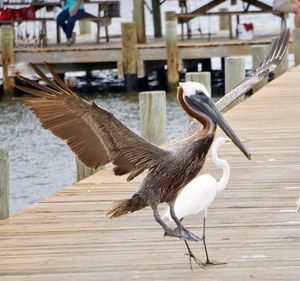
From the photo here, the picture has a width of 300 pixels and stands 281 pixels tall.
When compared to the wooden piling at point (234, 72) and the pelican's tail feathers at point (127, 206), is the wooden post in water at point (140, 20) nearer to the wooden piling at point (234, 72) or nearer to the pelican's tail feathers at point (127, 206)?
the wooden piling at point (234, 72)

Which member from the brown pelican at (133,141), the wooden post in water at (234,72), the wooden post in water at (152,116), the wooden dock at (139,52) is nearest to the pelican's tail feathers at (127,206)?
the brown pelican at (133,141)

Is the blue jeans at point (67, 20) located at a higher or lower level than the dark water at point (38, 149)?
higher

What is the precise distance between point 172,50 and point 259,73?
15.2 m

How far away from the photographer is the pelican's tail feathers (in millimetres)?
6875

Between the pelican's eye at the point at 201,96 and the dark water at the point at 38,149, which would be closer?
the pelican's eye at the point at 201,96

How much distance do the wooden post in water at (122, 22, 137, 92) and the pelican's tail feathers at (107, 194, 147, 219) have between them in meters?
18.1

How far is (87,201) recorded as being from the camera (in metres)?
9.21

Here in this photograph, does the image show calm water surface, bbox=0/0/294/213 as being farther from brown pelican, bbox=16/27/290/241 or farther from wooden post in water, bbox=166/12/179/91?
brown pelican, bbox=16/27/290/241

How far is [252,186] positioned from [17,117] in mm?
13957

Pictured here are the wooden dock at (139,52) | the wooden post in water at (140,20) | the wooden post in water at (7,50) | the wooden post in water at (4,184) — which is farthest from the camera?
the wooden post in water at (140,20)

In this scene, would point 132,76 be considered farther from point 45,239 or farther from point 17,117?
point 45,239

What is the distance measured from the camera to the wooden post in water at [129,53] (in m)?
24.9

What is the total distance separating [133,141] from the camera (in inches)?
265

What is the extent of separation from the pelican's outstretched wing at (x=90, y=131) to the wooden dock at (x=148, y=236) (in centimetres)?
65
